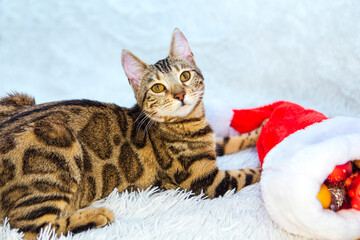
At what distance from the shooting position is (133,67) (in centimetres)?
208

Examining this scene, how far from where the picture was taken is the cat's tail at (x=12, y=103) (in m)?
1.96

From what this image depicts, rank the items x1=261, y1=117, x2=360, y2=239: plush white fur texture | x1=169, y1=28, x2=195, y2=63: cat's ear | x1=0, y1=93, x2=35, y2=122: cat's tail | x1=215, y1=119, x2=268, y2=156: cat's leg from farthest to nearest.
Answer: x1=215, y1=119, x2=268, y2=156: cat's leg < x1=169, y1=28, x2=195, y2=63: cat's ear < x1=0, y1=93, x2=35, y2=122: cat's tail < x1=261, y1=117, x2=360, y2=239: plush white fur texture

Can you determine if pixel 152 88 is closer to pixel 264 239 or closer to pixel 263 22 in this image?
pixel 264 239

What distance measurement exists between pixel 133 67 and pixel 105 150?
1.83 feet

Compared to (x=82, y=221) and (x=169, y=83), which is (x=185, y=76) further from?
(x=82, y=221)

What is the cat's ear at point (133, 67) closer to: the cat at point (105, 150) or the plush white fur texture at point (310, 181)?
the cat at point (105, 150)

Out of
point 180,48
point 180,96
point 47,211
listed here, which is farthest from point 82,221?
point 180,48

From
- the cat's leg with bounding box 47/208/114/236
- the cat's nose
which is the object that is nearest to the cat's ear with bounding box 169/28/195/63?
the cat's nose

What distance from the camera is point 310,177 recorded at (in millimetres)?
1283

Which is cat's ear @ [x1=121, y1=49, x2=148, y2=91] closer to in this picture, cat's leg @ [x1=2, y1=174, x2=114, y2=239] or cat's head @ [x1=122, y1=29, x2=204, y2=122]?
cat's head @ [x1=122, y1=29, x2=204, y2=122]

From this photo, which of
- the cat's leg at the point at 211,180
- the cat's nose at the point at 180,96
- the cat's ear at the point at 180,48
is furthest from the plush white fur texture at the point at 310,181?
the cat's ear at the point at 180,48

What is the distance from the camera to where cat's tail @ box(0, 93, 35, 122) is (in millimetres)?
1961

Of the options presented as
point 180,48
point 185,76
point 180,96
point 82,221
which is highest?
point 180,48

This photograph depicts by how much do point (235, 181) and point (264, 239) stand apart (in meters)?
0.49
